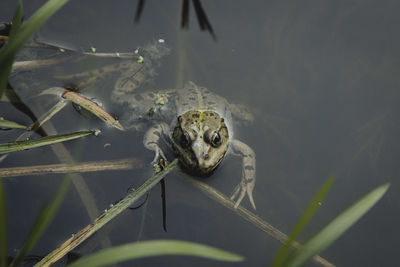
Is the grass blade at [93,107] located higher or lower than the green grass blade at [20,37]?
lower

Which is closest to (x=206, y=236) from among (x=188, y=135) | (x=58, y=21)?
(x=188, y=135)

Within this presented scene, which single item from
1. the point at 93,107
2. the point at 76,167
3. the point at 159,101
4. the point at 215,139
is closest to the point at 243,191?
the point at 215,139

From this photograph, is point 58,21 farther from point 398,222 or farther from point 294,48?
→ point 398,222

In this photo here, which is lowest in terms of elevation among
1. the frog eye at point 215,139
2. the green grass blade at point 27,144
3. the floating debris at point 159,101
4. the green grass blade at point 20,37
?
the frog eye at point 215,139

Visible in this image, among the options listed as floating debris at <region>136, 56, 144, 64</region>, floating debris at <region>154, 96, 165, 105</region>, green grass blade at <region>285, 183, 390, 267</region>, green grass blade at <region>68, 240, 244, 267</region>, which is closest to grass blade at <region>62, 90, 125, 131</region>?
floating debris at <region>154, 96, 165, 105</region>

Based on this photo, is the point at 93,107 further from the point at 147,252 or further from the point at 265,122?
the point at 147,252

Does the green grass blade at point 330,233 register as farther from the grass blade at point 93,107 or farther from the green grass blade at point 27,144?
the grass blade at point 93,107

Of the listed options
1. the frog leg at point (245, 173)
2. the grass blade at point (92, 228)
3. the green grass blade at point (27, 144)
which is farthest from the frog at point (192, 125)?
the green grass blade at point (27, 144)
